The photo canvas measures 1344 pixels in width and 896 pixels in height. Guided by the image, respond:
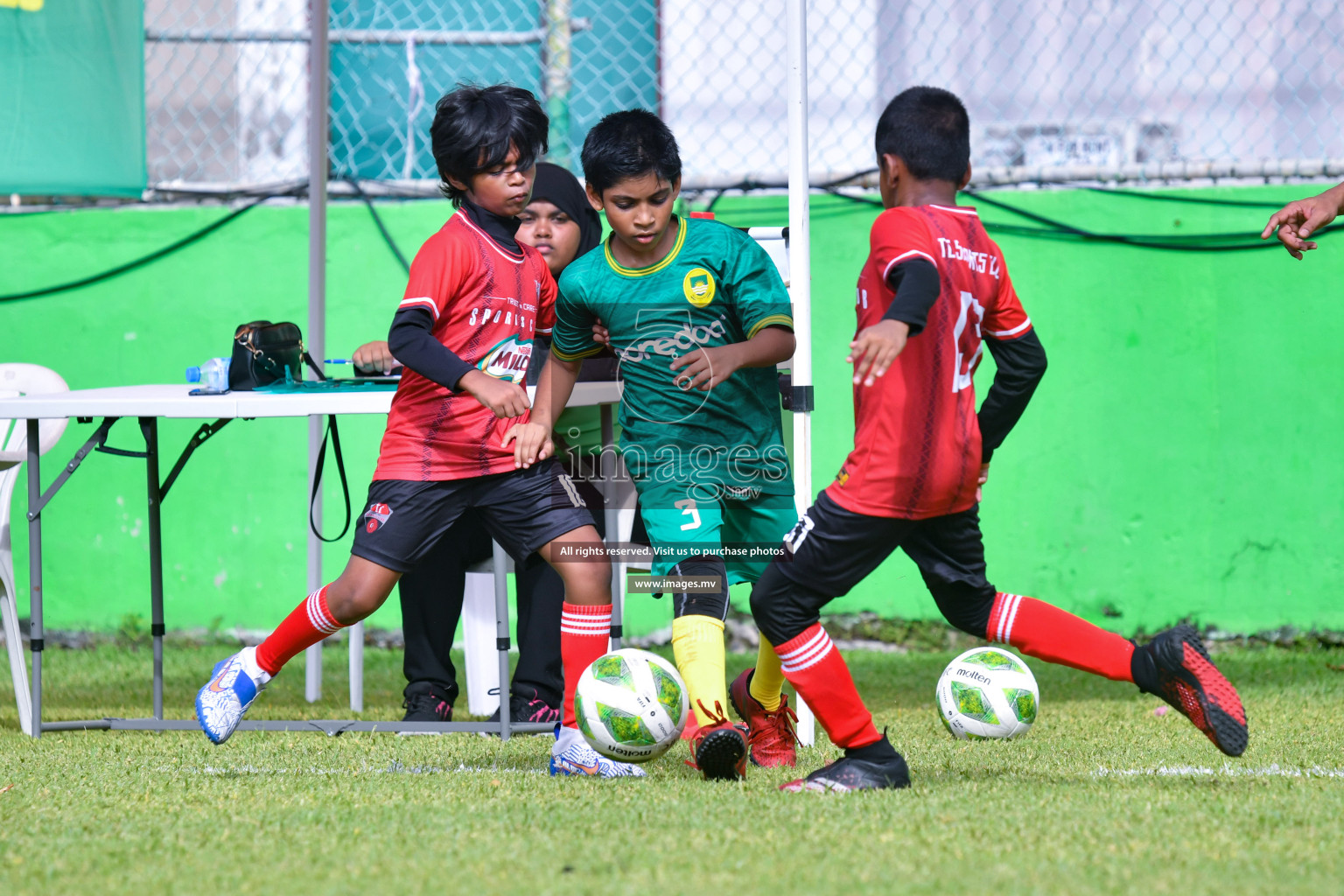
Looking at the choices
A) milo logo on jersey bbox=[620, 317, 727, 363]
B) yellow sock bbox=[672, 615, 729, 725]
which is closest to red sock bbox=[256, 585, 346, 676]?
yellow sock bbox=[672, 615, 729, 725]

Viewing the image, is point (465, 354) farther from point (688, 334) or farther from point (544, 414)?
point (688, 334)

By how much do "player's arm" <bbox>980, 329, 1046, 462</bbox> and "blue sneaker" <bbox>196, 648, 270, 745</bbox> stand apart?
1.84 meters

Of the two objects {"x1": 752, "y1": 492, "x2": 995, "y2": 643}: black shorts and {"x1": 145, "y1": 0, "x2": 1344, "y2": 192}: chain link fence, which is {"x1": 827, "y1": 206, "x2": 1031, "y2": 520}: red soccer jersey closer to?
{"x1": 752, "y1": 492, "x2": 995, "y2": 643}: black shorts

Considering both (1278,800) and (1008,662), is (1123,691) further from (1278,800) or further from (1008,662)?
(1278,800)

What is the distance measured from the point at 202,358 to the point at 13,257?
93 cm

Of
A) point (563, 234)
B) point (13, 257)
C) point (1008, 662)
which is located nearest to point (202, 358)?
point (13, 257)

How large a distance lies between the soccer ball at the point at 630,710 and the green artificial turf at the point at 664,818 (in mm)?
86

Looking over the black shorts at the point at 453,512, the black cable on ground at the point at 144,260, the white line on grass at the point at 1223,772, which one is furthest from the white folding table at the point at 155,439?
the black cable on ground at the point at 144,260

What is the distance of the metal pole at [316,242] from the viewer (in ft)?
14.5

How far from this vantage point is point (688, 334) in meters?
3.23

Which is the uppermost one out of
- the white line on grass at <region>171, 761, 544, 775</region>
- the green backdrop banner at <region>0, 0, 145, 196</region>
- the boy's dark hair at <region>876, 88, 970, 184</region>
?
the green backdrop banner at <region>0, 0, 145, 196</region>

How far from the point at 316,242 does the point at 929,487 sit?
2612 millimetres

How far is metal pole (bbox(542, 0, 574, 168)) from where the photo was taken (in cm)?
591

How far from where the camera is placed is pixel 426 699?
399 cm
